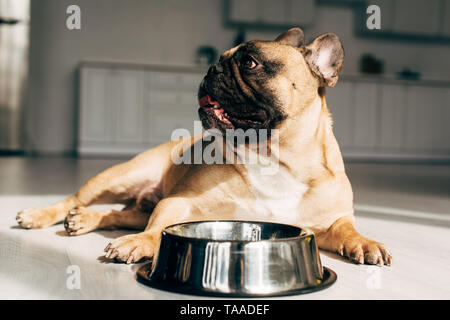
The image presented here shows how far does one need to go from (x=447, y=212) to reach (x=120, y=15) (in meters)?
5.19

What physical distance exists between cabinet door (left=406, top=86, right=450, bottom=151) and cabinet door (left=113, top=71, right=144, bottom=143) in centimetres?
337

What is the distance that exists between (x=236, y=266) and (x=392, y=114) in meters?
6.14

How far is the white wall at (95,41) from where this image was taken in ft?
21.0

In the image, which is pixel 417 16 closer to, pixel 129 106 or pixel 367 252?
pixel 129 106

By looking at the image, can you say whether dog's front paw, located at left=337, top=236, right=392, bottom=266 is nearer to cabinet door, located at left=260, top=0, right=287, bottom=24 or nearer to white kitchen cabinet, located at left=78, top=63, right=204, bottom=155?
white kitchen cabinet, located at left=78, top=63, right=204, bottom=155

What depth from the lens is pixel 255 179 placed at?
1462 millimetres

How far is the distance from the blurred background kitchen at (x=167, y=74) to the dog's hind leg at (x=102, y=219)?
4091mm

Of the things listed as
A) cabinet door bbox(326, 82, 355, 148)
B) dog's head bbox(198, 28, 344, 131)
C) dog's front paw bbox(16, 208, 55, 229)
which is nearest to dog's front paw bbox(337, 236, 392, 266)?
dog's head bbox(198, 28, 344, 131)

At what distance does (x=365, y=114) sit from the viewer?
21.5 ft

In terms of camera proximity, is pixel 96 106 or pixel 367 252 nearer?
pixel 367 252

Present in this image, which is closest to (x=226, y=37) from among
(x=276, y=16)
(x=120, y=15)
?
(x=276, y=16)

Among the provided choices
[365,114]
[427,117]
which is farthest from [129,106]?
[427,117]

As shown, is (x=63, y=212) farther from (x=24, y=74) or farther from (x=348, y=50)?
(x=348, y=50)

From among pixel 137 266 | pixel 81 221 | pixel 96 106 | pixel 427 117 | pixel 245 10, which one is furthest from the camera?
pixel 427 117
